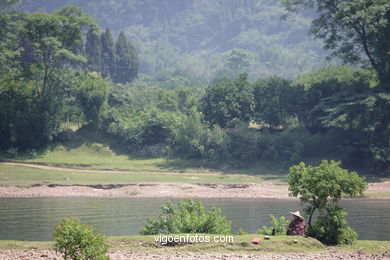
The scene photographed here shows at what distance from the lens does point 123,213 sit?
36.9 m

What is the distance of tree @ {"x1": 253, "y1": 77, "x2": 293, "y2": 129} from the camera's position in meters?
68.2

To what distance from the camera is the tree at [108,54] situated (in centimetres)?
12481

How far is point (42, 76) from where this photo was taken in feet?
237

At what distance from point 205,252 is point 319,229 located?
19.2 ft

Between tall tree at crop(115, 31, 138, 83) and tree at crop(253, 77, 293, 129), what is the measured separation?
2628 inches

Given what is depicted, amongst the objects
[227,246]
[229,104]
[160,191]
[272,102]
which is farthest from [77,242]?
[229,104]

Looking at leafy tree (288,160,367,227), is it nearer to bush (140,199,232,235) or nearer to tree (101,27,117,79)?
bush (140,199,232,235)

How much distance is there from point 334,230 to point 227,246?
209 inches

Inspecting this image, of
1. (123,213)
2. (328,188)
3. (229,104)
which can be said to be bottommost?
(123,213)

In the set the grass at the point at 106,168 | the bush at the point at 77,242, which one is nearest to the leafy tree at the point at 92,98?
the grass at the point at 106,168

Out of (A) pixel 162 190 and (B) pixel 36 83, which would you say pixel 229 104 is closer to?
(A) pixel 162 190

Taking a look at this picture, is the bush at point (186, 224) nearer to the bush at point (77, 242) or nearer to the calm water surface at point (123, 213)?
the calm water surface at point (123, 213)

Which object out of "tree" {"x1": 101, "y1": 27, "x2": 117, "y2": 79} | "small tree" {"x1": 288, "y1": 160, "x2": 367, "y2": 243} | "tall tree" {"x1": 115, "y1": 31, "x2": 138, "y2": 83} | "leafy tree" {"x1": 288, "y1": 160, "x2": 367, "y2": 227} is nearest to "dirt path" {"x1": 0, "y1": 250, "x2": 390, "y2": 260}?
"small tree" {"x1": 288, "y1": 160, "x2": 367, "y2": 243}

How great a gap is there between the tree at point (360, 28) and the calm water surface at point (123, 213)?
18.7 metres
